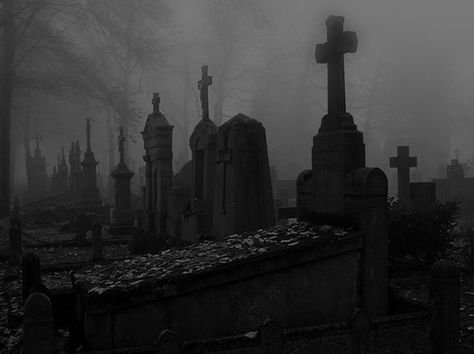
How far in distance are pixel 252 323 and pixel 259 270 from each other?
1.85ft

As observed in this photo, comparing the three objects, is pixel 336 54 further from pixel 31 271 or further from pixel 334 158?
pixel 31 271

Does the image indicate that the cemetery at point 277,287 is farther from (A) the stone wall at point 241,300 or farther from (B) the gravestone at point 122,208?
(B) the gravestone at point 122,208

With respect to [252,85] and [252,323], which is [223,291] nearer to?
[252,323]

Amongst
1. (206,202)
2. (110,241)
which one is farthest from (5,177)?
(206,202)

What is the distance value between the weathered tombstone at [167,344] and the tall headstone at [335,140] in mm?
2697

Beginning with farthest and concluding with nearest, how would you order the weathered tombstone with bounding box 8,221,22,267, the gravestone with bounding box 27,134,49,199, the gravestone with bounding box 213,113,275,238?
the gravestone with bounding box 27,134,49,199
the weathered tombstone with bounding box 8,221,22,267
the gravestone with bounding box 213,113,275,238

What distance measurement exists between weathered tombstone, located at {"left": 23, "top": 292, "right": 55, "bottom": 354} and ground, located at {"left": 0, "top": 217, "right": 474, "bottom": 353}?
4.31 feet

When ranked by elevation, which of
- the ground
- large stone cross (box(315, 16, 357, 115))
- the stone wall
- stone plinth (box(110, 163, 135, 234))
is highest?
large stone cross (box(315, 16, 357, 115))

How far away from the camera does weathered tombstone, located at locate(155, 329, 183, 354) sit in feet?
14.6

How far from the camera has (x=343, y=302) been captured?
591 cm

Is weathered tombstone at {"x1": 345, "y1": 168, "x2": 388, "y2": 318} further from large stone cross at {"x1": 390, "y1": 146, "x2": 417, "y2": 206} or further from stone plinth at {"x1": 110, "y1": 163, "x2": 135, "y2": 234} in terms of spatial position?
stone plinth at {"x1": 110, "y1": 163, "x2": 135, "y2": 234}

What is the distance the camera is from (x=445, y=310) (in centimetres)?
554

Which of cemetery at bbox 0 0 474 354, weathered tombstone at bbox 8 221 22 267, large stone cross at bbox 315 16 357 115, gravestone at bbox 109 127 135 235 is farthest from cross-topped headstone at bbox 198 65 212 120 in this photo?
large stone cross at bbox 315 16 357 115

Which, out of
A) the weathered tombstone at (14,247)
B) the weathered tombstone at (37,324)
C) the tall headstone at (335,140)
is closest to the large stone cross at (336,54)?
the tall headstone at (335,140)
